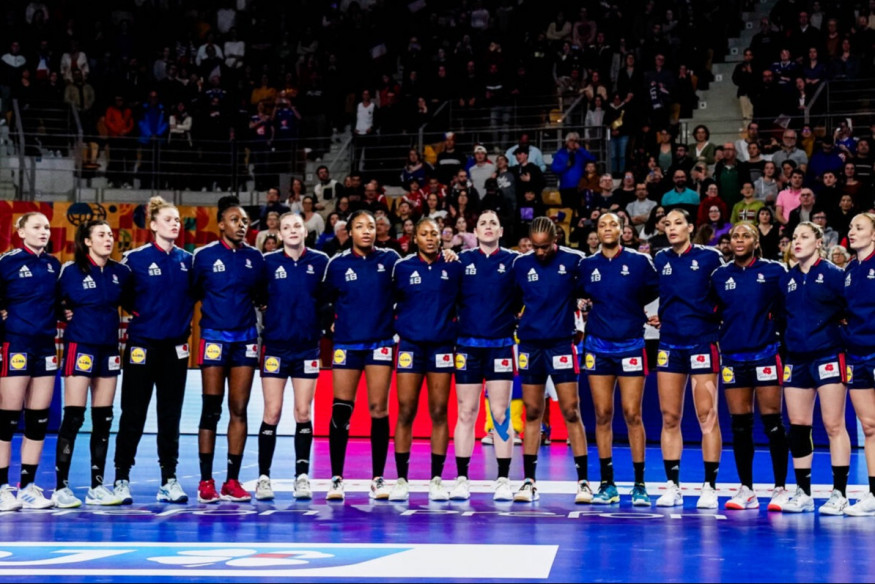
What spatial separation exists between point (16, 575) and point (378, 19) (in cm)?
2029

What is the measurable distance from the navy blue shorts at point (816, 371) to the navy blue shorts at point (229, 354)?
4572 millimetres

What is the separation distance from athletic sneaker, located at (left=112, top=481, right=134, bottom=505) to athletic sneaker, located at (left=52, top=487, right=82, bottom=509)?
0.32 metres

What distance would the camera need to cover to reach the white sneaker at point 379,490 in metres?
10.7

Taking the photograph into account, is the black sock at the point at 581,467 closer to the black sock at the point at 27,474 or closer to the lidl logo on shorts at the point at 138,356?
the lidl logo on shorts at the point at 138,356

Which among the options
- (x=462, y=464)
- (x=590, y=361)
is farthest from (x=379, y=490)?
(x=590, y=361)

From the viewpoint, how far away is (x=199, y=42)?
88.1ft

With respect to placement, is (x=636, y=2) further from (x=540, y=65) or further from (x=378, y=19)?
(x=378, y=19)

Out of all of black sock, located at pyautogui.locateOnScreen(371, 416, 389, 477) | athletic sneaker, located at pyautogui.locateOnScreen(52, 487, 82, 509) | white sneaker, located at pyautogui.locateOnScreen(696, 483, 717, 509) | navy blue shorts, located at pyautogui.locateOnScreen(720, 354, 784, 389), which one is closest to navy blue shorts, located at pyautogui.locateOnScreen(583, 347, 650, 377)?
navy blue shorts, located at pyautogui.locateOnScreen(720, 354, 784, 389)

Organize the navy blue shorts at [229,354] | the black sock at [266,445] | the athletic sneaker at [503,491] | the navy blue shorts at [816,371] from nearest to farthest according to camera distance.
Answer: the navy blue shorts at [816,371]
the navy blue shorts at [229,354]
the athletic sneaker at [503,491]
the black sock at [266,445]

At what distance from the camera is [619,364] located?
10.5m

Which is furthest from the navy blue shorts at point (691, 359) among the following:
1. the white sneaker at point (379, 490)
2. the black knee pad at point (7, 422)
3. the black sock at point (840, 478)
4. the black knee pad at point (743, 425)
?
the black knee pad at point (7, 422)

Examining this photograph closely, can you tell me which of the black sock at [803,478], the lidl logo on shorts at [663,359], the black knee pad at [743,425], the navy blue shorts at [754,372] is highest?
the lidl logo on shorts at [663,359]

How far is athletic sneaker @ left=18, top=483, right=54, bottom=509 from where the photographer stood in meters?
10.1

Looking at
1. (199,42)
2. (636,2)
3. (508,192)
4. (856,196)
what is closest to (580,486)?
(856,196)
